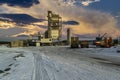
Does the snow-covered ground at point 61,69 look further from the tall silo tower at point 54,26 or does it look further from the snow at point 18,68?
the tall silo tower at point 54,26

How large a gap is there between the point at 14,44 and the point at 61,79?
412 feet

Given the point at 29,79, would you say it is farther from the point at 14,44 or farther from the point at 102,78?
the point at 14,44

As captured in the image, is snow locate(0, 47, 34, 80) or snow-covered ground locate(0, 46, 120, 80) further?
snow locate(0, 47, 34, 80)

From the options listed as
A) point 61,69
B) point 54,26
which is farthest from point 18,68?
point 54,26

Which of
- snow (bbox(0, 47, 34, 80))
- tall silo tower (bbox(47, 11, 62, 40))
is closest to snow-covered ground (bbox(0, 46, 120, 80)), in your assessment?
snow (bbox(0, 47, 34, 80))

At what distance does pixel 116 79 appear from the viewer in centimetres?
1512

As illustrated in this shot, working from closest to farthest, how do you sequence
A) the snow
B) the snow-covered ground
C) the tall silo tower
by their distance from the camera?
the snow-covered ground
the snow
the tall silo tower

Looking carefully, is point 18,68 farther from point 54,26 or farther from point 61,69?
point 54,26

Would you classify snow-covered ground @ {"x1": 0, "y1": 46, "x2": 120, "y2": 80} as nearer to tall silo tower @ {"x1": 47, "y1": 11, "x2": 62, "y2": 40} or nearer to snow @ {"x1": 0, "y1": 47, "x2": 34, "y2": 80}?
snow @ {"x1": 0, "y1": 47, "x2": 34, "y2": 80}

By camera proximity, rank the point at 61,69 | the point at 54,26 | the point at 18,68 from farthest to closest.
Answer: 1. the point at 54,26
2. the point at 18,68
3. the point at 61,69

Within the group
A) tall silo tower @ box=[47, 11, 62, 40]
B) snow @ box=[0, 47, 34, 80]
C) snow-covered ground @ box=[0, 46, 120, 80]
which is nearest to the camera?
snow-covered ground @ box=[0, 46, 120, 80]

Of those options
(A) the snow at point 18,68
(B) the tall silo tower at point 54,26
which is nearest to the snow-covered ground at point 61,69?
(A) the snow at point 18,68

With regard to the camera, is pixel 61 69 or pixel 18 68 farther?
pixel 18 68

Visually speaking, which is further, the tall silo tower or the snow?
the tall silo tower
